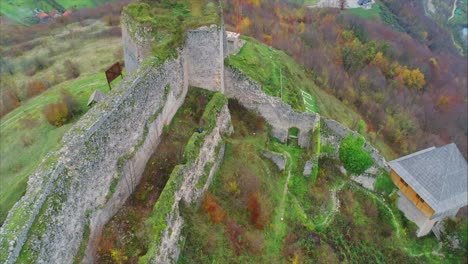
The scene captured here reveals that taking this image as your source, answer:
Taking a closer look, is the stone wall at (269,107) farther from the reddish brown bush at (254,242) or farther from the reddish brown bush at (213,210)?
the reddish brown bush at (213,210)

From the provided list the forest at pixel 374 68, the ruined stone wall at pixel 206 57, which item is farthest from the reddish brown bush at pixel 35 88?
the forest at pixel 374 68

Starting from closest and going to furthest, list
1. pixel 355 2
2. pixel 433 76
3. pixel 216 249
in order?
1. pixel 216 249
2. pixel 433 76
3. pixel 355 2

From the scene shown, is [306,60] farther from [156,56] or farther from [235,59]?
[156,56]

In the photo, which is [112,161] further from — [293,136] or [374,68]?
[374,68]

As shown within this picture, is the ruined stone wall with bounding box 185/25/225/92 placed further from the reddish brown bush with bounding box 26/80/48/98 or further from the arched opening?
the reddish brown bush with bounding box 26/80/48/98

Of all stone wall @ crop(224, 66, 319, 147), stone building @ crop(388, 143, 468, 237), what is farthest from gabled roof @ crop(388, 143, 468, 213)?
stone wall @ crop(224, 66, 319, 147)

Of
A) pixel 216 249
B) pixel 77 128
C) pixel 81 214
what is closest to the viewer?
pixel 81 214

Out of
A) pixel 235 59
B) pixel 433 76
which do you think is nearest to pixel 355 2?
pixel 433 76
